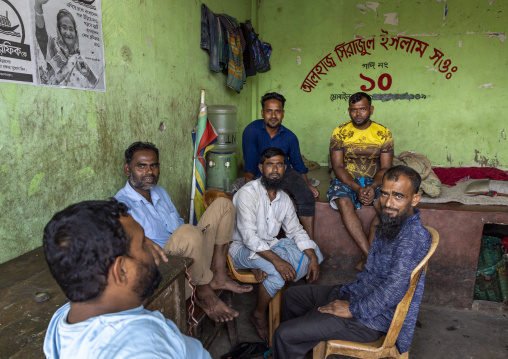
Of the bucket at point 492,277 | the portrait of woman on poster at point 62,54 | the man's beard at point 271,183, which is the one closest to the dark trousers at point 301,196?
the man's beard at point 271,183

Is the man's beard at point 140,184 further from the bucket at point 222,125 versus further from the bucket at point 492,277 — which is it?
the bucket at point 492,277

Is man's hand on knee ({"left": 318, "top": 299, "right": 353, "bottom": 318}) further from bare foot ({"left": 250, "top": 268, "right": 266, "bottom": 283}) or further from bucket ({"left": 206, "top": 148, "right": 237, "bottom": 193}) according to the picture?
bucket ({"left": 206, "top": 148, "right": 237, "bottom": 193})

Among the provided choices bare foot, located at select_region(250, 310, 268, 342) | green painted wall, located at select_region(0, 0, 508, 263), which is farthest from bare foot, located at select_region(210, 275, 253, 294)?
green painted wall, located at select_region(0, 0, 508, 263)

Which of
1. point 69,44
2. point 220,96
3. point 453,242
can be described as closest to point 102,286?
point 69,44

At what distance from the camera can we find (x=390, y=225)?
196cm

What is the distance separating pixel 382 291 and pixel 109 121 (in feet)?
6.41

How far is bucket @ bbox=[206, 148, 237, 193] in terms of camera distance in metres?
3.91

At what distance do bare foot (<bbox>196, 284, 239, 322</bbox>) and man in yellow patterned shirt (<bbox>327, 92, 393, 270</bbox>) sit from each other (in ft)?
4.57

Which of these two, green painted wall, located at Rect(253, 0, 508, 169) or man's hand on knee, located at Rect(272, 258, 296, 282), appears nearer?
man's hand on knee, located at Rect(272, 258, 296, 282)

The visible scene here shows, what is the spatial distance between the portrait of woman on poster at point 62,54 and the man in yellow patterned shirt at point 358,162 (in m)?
2.21

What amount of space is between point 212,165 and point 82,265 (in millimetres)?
3079

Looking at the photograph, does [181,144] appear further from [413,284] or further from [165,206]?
[413,284]

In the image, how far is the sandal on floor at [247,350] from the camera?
236cm

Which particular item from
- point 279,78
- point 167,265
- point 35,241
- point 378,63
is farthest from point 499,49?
point 35,241
